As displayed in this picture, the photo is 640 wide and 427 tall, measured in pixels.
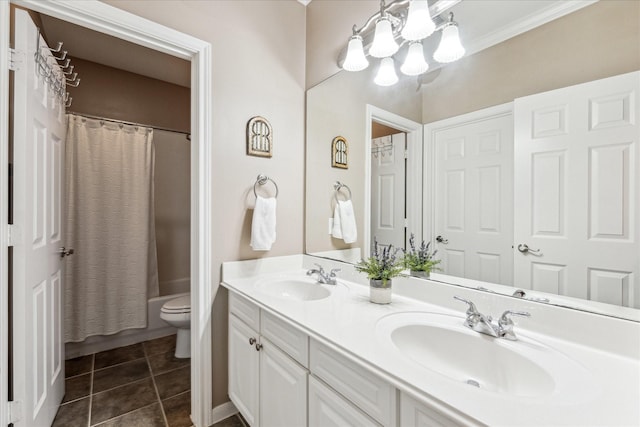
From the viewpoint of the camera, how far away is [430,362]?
100 cm

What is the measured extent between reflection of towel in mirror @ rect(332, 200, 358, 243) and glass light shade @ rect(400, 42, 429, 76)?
0.76m

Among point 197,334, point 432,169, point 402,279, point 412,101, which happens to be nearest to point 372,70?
point 412,101

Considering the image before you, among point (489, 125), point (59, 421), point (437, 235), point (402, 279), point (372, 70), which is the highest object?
point (372, 70)

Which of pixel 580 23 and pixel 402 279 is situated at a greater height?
pixel 580 23

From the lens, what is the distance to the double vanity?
62 cm

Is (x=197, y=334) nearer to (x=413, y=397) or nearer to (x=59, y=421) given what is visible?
(x=59, y=421)

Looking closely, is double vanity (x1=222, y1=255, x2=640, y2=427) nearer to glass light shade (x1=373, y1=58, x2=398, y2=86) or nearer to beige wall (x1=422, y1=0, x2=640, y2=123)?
beige wall (x1=422, y1=0, x2=640, y2=123)

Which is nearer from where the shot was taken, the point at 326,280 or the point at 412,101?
the point at 412,101

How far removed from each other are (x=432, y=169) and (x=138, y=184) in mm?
2539

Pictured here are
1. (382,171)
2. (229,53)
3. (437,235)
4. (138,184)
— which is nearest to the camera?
(437,235)

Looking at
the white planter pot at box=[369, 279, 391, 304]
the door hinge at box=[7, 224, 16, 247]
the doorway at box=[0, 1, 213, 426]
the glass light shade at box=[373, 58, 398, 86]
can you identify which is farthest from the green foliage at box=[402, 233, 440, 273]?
the door hinge at box=[7, 224, 16, 247]

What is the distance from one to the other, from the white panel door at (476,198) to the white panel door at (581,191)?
4 cm

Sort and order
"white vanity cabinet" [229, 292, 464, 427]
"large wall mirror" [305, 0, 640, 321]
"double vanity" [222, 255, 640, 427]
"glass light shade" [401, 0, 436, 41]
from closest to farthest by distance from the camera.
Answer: "double vanity" [222, 255, 640, 427], "white vanity cabinet" [229, 292, 464, 427], "large wall mirror" [305, 0, 640, 321], "glass light shade" [401, 0, 436, 41]

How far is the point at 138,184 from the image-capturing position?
105 inches
